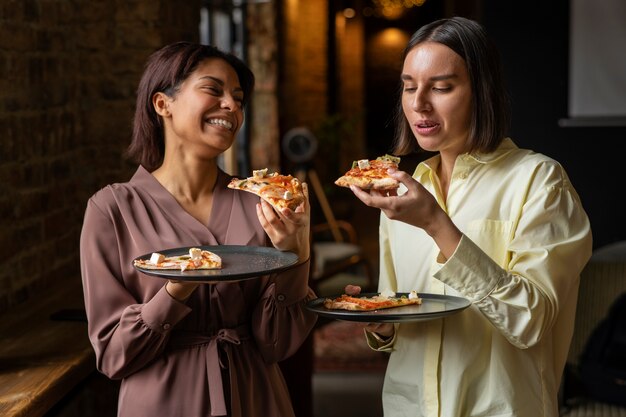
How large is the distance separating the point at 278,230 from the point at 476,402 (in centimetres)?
60

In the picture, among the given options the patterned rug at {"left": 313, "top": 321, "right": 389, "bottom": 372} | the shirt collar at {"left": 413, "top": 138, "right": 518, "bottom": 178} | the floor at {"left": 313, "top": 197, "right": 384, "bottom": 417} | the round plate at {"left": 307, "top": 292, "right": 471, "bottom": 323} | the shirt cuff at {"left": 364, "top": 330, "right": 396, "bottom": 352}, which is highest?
the shirt collar at {"left": 413, "top": 138, "right": 518, "bottom": 178}

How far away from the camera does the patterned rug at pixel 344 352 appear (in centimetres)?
632

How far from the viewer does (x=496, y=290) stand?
76.4 inches

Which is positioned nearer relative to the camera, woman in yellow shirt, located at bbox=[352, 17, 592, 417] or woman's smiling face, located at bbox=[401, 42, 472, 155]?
woman in yellow shirt, located at bbox=[352, 17, 592, 417]

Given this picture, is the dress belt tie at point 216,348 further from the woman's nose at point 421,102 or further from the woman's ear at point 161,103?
the woman's nose at point 421,102

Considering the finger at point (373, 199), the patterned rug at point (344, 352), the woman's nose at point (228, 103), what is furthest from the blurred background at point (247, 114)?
the patterned rug at point (344, 352)

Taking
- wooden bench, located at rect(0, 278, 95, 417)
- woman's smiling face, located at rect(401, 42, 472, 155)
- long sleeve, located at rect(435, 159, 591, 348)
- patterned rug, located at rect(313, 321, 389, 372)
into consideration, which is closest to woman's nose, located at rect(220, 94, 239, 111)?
woman's smiling face, located at rect(401, 42, 472, 155)

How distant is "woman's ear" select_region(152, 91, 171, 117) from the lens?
2.36 m

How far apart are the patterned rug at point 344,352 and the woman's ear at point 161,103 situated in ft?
12.4

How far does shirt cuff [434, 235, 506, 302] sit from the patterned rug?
401 centimetres

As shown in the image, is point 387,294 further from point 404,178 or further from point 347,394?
point 347,394

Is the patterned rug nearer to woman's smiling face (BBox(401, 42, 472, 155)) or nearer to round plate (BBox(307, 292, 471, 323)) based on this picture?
round plate (BBox(307, 292, 471, 323))

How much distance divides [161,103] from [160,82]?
0.18ft

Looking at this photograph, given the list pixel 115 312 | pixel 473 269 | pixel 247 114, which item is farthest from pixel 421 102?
pixel 247 114
